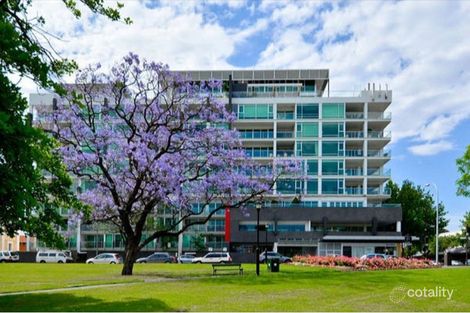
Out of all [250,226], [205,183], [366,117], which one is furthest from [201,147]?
[366,117]

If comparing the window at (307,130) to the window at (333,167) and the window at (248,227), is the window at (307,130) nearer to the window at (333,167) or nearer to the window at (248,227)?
the window at (333,167)

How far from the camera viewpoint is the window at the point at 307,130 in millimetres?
82375

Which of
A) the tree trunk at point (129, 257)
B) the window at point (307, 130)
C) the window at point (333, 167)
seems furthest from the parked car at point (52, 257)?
the tree trunk at point (129, 257)

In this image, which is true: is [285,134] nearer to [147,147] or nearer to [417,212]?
[417,212]

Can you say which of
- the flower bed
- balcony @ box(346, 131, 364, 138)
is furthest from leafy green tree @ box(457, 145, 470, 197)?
balcony @ box(346, 131, 364, 138)

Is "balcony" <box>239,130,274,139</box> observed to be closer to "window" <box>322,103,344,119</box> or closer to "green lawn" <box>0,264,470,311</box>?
"window" <box>322,103,344,119</box>

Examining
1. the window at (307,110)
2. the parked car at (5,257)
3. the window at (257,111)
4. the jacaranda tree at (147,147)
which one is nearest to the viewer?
the jacaranda tree at (147,147)

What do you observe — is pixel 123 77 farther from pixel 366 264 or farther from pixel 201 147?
pixel 366 264

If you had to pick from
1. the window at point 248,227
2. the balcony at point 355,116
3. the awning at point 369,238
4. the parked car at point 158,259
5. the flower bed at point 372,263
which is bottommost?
the parked car at point 158,259

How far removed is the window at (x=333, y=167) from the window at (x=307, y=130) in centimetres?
418

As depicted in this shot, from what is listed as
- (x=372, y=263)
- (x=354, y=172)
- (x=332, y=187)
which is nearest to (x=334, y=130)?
(x=354, y=172)

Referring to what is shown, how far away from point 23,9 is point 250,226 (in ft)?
209

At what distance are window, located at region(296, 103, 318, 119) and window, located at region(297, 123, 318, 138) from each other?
1123 millimetres

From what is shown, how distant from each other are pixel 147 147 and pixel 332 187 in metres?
50.5
